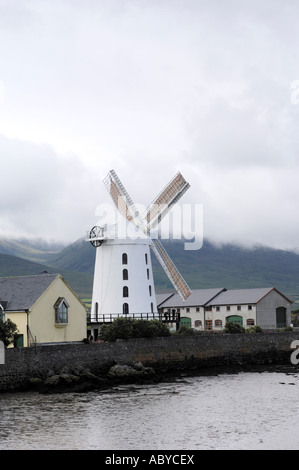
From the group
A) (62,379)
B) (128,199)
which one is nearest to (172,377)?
(62,379)

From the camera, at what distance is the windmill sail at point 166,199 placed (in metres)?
68.5

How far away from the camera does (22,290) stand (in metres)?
52.1

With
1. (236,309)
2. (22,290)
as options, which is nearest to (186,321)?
(236,309)

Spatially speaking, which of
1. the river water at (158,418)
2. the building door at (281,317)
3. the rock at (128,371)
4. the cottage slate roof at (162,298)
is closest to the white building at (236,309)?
the building door at (281,317)

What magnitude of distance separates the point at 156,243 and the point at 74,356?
24421mm

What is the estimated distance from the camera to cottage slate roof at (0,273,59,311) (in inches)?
1977

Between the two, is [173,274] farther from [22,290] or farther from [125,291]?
[22,290]

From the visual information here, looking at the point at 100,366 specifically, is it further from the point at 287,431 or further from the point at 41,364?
the point at 287,431

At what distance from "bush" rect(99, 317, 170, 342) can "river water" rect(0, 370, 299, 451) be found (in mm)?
8169

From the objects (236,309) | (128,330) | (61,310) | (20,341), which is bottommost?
(20,341)

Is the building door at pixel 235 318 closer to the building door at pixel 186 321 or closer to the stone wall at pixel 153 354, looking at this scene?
the building door at pixel 186 321

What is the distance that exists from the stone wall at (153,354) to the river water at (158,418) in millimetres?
3131

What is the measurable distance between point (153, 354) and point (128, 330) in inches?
111

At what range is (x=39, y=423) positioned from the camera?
3111cm
